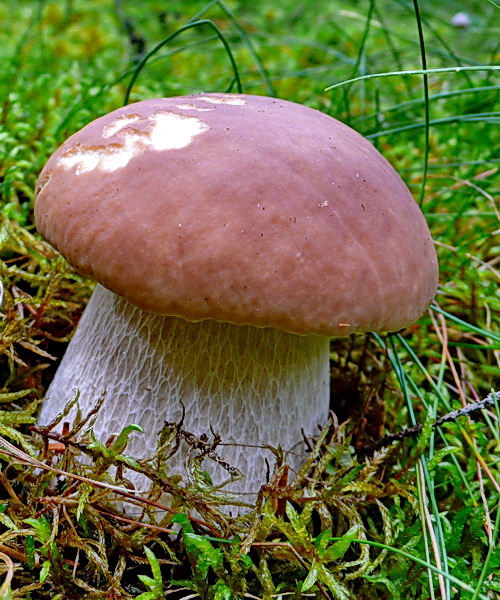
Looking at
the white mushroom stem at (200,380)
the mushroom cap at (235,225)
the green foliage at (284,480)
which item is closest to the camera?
the mushroom cap at (235,225)

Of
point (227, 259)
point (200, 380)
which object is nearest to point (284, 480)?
point (200, 380)

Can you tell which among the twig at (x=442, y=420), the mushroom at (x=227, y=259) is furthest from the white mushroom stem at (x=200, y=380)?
the twig at (x=442, y=420)

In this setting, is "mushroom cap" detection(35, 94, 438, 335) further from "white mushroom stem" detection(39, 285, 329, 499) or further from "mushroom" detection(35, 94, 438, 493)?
"white mushroom stem" detection(39, 285, 329, 499)

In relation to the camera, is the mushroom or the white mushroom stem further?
the white mushroom stem

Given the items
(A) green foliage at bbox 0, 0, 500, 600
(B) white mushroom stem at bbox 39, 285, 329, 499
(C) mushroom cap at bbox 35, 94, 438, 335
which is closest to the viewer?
(C) mushroom cap at bbox 35, 94, 438, 335

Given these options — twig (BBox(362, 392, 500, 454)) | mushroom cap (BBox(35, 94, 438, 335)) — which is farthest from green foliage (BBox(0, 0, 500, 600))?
mushroom cap (BBox(35, 94, 438, 335))

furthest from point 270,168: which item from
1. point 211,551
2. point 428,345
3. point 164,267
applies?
point 428,345

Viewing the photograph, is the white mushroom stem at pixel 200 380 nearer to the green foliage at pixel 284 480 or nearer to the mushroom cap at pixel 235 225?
the green foliage at pixel 284 480
